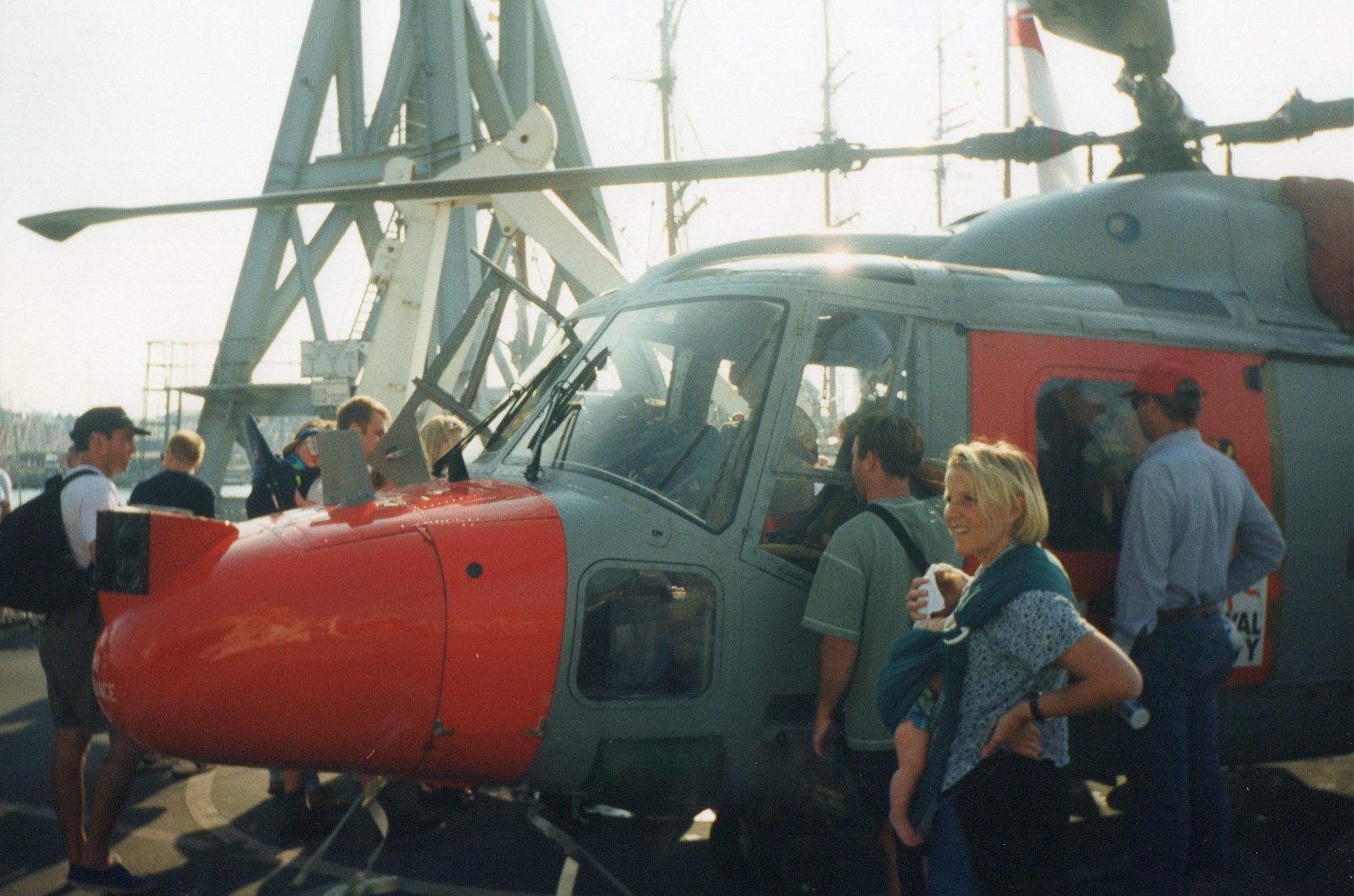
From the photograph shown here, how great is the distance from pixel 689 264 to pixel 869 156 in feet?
3.11

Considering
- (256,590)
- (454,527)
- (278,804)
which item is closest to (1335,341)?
(454,527)

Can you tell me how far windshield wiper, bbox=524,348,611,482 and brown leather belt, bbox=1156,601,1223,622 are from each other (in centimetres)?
220

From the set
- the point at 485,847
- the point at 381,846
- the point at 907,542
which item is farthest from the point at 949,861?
the point at 485,847

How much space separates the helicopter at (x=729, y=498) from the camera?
293cm

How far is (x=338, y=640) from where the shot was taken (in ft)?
9.41

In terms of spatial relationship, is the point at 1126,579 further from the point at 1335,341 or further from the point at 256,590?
the point at 256,590

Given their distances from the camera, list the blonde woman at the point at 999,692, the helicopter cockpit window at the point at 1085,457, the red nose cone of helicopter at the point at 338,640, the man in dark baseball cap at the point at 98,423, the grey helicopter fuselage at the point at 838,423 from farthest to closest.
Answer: the man in dark baseball cap at the point at 98,423 < the helicopter cockpit window at the point at 1085,457 < the grey helicopter fuselage at the point at 838,423 < the red nose cone of helicopter at the point at 338,640 < the blonde woman at the point at 999,692

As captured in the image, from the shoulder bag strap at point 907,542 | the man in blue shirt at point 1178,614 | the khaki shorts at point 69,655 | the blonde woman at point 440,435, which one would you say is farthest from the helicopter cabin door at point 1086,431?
the khaki shorts at point 69,655

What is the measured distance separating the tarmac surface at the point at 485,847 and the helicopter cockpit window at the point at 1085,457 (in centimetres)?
145

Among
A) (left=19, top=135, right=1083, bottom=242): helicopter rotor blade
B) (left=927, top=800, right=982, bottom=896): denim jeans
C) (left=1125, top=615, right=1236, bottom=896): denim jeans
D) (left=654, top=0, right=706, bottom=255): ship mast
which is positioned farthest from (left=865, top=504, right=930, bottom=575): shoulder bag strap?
(left=654, top=0, right=706, bottom=255): ship mast

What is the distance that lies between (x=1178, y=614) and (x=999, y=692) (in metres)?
1.74

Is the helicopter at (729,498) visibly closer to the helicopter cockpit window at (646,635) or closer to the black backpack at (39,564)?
the helicopter cockpit window at (646,635)

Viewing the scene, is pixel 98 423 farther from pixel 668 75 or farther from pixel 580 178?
pixel 668 75

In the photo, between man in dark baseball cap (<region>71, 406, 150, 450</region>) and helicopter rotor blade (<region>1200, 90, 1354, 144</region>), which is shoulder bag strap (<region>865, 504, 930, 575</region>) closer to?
helicopter rotor blade (<region>1200, 90, 1354, 144</region>)
